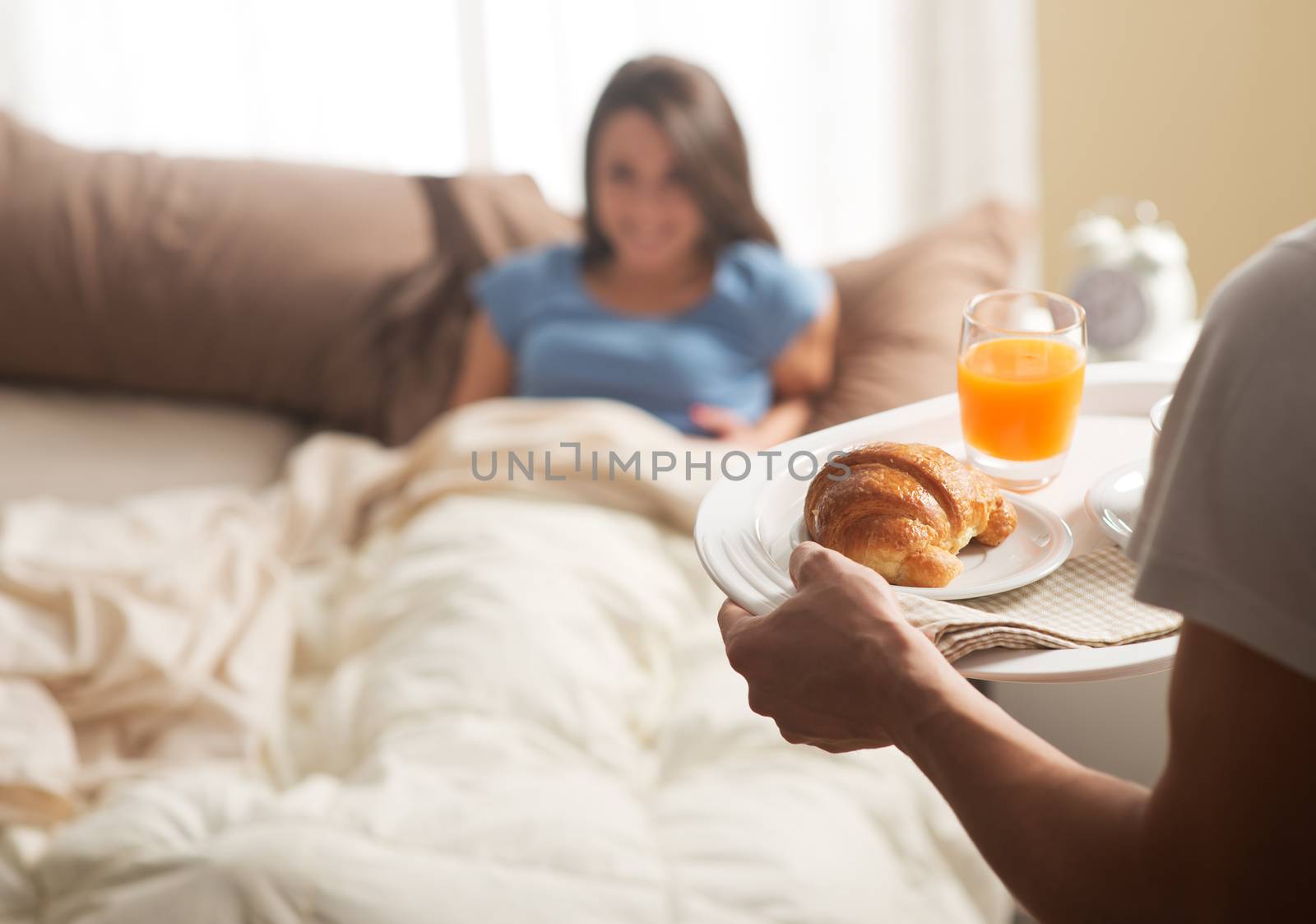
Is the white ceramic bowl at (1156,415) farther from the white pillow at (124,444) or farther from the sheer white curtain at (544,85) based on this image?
the sheer white curtain at (544,85)

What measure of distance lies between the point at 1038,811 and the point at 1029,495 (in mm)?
246

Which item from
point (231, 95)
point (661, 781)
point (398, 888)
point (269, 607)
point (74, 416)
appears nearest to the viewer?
point (398, 888)

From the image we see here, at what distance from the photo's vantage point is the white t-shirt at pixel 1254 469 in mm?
477

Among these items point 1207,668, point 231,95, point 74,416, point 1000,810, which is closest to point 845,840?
point 1000,810

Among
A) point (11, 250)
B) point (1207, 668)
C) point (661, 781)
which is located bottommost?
point (661, 781)

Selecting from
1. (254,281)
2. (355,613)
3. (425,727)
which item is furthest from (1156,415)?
(254,281)

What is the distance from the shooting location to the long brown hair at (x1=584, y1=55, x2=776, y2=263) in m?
1.83

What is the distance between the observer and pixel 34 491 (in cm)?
197

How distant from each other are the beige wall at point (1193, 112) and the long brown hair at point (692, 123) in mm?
842

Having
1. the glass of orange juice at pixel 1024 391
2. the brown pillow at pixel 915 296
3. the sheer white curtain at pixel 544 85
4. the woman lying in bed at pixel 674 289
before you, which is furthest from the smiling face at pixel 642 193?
the glass of orange juice at pixel 1024 391

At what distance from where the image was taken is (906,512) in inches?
27.5

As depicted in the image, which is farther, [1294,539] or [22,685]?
[22,685]

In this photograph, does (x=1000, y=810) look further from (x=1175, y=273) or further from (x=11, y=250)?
(x=11, y=250)

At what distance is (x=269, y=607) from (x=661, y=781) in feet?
1.71
